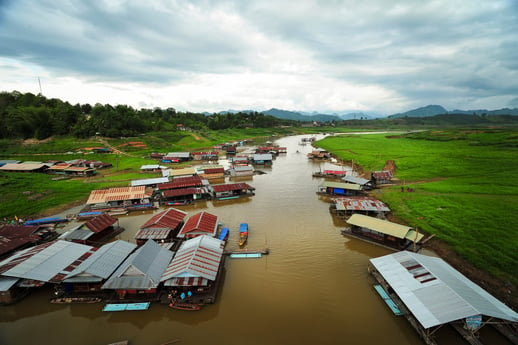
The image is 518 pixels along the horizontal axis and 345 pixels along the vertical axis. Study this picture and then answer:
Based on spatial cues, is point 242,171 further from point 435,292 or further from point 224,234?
point 435,292

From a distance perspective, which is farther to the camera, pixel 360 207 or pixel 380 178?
pixel 380 178

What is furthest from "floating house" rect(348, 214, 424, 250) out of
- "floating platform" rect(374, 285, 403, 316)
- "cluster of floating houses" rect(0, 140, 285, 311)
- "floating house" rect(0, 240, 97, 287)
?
"floating house" rect(0, 240, 97, 287)

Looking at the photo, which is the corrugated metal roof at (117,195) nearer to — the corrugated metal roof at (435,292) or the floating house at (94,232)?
the floating house at (94,232)

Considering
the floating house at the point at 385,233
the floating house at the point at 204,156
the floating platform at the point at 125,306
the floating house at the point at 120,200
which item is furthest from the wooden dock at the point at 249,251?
the floating house at the point at 204,156

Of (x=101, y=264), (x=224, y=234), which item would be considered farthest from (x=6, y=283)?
(x=224, y=234)

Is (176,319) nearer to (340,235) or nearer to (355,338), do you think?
(355,338)

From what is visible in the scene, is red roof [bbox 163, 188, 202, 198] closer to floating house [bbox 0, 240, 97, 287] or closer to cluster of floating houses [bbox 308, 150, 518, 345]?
floating house [bbox 0, 240, 97, 287]

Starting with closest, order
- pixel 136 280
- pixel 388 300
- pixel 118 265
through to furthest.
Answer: pixel 388 300 → pixel 136 280 → pixel 118 265
